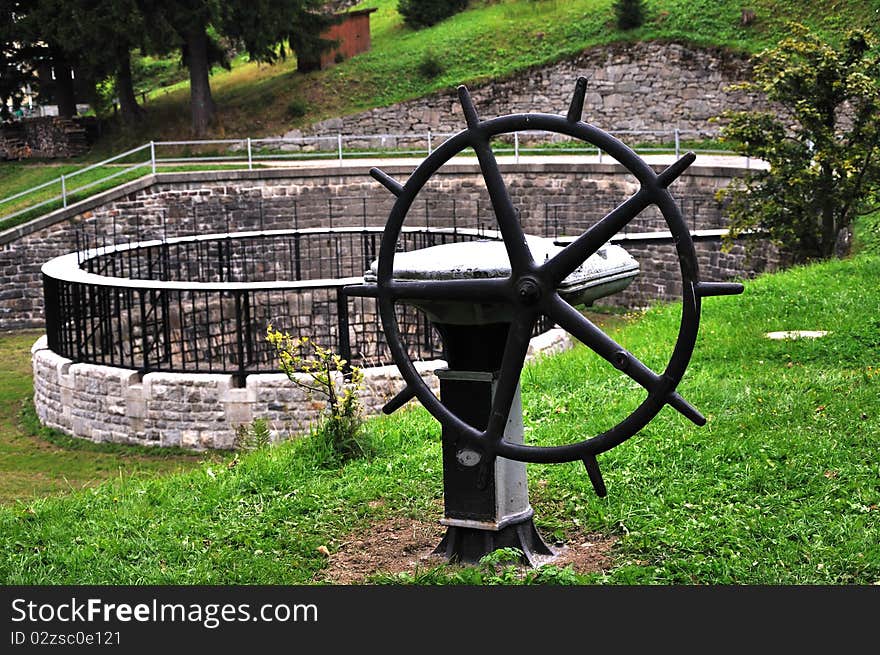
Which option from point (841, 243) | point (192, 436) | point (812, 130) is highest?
point (812, 130)

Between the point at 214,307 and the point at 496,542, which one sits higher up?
the point at 496,542

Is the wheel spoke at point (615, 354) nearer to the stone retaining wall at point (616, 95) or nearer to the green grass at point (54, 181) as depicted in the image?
the green grass at point (54, 181)

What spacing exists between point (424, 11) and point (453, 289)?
1410 inches

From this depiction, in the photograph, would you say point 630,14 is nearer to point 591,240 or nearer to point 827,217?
point 827,217

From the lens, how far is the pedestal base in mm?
6125

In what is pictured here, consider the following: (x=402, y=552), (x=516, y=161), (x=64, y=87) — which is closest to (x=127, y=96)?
(x=64, y=87)

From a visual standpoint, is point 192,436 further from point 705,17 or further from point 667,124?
point 705,17


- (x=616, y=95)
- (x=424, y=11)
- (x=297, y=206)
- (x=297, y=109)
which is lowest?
(x=297, y=206)

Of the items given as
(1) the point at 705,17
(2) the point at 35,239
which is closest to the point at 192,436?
(2) the point at 35,239

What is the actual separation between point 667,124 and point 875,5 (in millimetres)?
5851

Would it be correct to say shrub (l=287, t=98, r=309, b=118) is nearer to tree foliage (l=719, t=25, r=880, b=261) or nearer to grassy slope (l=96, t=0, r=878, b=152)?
grassy slope (l=96, t=0, r=878, b=152)

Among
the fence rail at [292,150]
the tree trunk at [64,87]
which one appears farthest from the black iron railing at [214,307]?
the tree trunk at [64,87]

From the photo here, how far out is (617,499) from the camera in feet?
23.0

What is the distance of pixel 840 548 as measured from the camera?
594 cm
